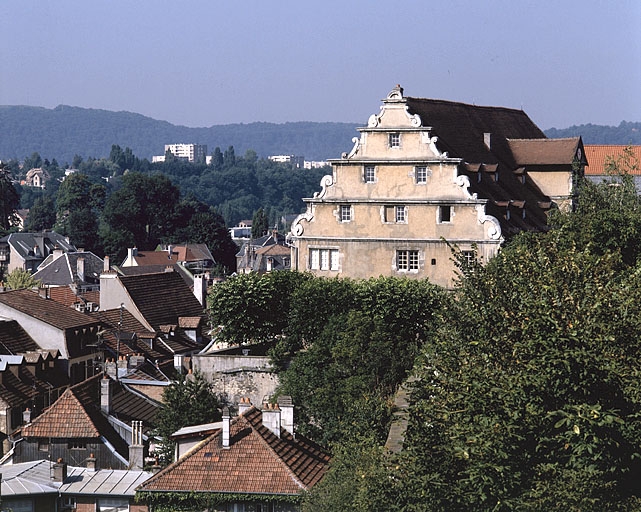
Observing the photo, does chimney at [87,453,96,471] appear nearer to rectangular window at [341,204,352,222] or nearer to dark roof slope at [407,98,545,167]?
rectangular window at [341,204,352,222]

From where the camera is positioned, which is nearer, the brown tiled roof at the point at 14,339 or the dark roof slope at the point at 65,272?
the brown tiled roof at the point at 14,339

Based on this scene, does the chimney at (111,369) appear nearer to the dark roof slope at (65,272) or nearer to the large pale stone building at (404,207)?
the large pale stone building at (404,207)

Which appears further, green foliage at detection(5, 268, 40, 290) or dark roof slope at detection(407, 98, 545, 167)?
green foliage at detection(5, 268, 40, 290)

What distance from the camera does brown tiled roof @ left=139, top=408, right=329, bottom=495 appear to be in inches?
1383

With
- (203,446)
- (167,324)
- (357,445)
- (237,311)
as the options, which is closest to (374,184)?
(237,311)

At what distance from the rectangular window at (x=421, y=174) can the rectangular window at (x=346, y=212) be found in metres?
3.21

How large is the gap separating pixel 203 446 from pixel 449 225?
23007 millimetres

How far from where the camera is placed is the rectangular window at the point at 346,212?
59.0m

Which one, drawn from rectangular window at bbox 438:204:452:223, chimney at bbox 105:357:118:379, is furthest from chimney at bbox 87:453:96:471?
rectangular window at bbox 438:204:452:223

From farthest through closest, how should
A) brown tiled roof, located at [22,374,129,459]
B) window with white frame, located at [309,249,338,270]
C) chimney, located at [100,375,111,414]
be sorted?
window with white frame, located at [309,249,338,270] < chimney, located at [100,375,111,414] < brown tiled roof, located at [22,374,129,459]

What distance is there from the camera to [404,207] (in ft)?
190

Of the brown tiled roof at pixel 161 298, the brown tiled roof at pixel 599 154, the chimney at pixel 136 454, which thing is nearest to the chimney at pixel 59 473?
the chimney at pixel 136 454

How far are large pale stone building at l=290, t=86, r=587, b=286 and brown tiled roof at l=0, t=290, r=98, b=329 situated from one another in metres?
10.3

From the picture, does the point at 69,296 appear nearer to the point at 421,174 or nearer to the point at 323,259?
the point at 323,259
